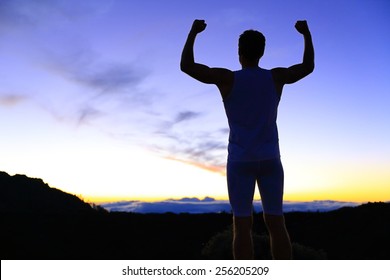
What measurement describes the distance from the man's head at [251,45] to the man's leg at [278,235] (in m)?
1.58

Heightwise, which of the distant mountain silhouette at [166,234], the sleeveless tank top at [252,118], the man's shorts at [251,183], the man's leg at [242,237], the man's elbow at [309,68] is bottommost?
the distant mountain silhouette at [166,234]

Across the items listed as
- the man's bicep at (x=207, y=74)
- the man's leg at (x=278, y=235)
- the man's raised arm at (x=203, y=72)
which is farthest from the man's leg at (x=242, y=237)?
the man's bicep at (x=207, y=74)

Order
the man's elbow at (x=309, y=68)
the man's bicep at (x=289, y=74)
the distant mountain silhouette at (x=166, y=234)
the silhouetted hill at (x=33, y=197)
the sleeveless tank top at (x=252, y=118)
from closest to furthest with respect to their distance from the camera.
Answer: the sleeveless tank top at (x=252, y=118) → the man's bicep at (x=289, y=74) → the man's elbow at (x=309, y=68) → the distant mountain silhouette at (x=166, y=234) → the silhouetted hill at (x=33, y=197)

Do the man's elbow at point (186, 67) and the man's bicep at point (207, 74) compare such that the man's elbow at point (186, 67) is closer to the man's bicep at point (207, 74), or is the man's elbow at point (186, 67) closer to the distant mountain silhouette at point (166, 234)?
the man's bicep at point (207, 74)

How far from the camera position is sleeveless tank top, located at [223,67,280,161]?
406cm

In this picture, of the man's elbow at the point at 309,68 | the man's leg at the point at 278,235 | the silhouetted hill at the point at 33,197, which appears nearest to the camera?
the man's leg at the point at 278,235

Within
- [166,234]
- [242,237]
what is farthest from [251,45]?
[166,234]

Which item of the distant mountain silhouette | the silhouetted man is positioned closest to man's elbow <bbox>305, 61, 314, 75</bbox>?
the silhouetted man

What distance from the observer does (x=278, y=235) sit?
4.18 metres

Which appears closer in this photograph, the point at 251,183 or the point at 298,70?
the point at 251,183

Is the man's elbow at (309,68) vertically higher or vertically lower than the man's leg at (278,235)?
higher

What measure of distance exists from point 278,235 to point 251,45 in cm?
188

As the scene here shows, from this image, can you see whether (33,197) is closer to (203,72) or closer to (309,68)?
(203,72)

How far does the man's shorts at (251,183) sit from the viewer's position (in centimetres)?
407
